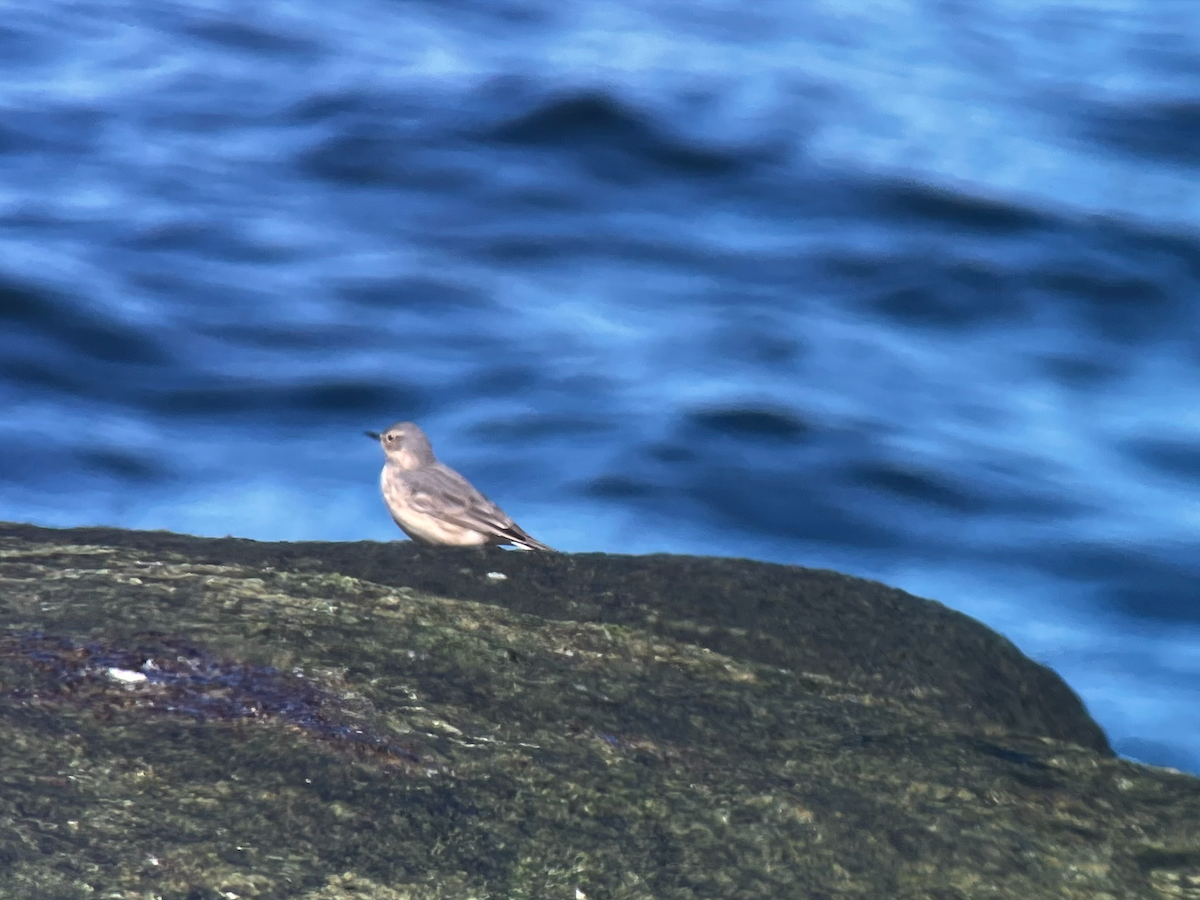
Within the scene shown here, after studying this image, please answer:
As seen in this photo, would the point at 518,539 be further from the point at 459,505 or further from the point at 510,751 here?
the point at 510,751

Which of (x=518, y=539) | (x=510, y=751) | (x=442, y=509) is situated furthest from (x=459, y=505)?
(x=510, y=751)

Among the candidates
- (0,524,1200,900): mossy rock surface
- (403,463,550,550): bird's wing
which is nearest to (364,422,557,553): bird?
(403,463,550,550): bird's wing

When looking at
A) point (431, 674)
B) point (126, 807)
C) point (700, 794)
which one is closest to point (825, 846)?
point (700, 794)

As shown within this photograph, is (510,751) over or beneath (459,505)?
beneath

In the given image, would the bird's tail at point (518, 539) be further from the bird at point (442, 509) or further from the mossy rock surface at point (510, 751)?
the mossy rock surface at point (510, 751)

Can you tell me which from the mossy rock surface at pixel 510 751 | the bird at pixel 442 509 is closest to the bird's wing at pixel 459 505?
the bird at pixel 442 509

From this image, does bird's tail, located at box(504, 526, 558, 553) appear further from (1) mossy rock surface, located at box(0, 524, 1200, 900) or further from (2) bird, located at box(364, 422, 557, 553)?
(1) mossy rock surface, located at box(0, 524, 1200, 900)
